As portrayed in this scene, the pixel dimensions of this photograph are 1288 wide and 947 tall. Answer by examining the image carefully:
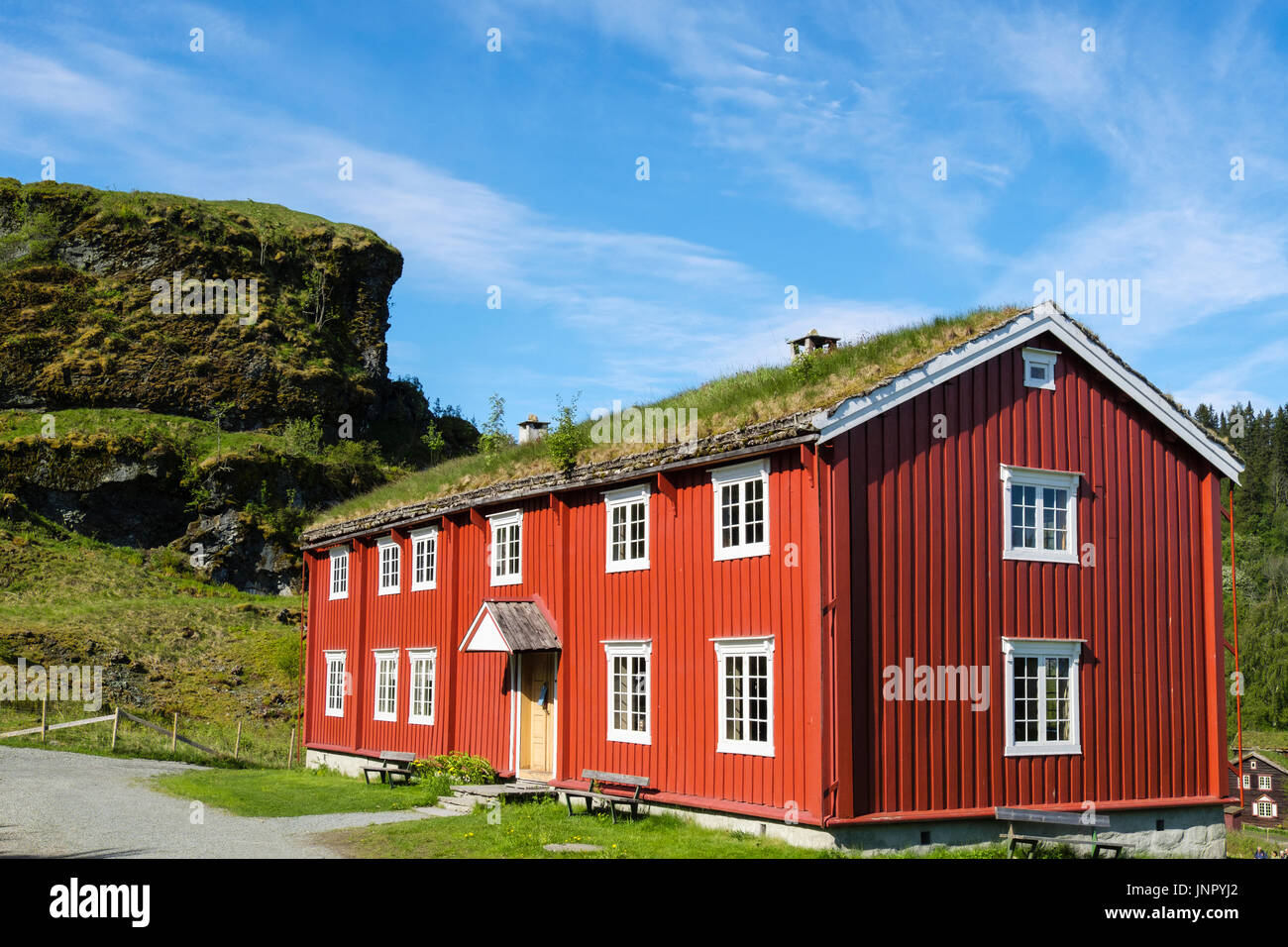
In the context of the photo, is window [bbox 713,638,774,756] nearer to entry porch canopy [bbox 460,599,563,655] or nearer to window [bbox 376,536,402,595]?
entry porch canopy [bbox 460,599,563,655]

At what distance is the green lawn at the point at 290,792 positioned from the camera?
2158cm

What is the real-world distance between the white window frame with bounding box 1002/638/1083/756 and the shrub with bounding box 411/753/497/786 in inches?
403

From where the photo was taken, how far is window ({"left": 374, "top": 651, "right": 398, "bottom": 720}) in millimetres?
27938

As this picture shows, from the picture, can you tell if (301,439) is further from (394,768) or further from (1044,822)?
(1044,822)

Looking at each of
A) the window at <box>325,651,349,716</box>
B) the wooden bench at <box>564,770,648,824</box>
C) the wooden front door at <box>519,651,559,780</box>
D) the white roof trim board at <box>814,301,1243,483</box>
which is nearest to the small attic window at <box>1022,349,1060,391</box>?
the white roof trim board at <box>814,301,1243,483</box>

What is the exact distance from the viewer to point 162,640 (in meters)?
49.9

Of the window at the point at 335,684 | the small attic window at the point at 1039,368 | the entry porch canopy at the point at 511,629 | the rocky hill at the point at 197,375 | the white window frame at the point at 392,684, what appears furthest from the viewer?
the rocky hill at the point at 197,375

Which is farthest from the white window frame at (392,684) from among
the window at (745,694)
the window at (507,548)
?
the window at (745,694)

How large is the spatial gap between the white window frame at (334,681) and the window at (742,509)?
15505 mm

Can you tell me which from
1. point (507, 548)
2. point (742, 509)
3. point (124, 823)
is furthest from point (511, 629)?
point (124, 823)

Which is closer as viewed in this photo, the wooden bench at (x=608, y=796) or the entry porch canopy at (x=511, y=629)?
the wooden bench at (x=608, y=796)

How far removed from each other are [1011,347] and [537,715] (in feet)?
36.9

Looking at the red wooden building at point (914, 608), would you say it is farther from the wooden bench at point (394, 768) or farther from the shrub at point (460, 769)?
the wooden bench at point (394, 768)
